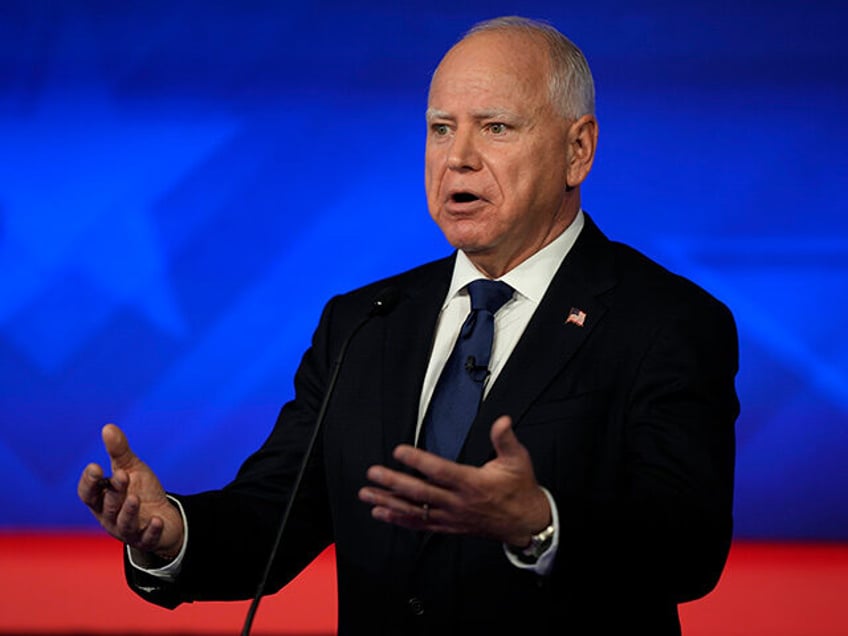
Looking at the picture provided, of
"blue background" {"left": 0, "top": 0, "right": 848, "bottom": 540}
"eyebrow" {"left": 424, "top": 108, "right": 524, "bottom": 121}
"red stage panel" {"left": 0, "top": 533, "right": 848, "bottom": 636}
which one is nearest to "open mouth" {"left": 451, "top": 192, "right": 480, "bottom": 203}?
"eyebrow" {"left": 424, "top": 108, "right": 524, "bottom": 121}

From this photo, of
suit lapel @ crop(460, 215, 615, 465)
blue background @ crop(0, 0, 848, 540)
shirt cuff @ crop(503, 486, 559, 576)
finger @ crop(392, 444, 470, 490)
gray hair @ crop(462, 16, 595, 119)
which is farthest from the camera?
blue background @ crop(0, 0, 848, 540)

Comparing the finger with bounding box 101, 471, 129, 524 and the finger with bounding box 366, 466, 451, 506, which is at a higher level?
the finger with bounding box 101, 471, 129, 524

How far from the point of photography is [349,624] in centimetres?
213

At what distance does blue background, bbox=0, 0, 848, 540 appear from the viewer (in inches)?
165

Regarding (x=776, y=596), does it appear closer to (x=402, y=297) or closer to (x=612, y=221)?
(x=612, y=221)

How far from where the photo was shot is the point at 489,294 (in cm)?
223

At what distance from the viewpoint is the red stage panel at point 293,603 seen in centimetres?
345

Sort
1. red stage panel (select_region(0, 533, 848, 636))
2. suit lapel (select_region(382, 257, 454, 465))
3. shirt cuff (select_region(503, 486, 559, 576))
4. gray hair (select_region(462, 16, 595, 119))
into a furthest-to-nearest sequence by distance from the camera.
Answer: red stage panel (select_region(0, 533, 848, 636)) → gray hair (select_region(462, 16, 595, 119)) → suit lapel (select_region(382, 257, 454, 465)) → shirt cuff (select_region(503, 486, 559, 576))

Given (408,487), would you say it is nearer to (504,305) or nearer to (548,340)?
(548,340)

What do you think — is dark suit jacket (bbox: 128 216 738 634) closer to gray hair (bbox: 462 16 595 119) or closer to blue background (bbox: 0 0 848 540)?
gray hair (bbox: 462 16 595 119)

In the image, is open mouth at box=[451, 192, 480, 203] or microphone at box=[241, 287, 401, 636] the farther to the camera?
open mouth at box=[451, 192, 480, 203]

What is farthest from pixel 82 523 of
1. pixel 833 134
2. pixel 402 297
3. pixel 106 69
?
pixel 833 134

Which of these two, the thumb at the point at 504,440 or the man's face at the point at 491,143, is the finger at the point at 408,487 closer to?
the thumb at the point at 504,440

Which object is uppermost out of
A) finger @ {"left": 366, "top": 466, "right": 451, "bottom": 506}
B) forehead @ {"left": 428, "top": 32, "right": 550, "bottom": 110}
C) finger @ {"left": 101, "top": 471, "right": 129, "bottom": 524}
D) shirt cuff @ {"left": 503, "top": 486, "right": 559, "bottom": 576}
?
forehead @ {"left": 428, "top": 32, "right": 550, "bottom": 110}
